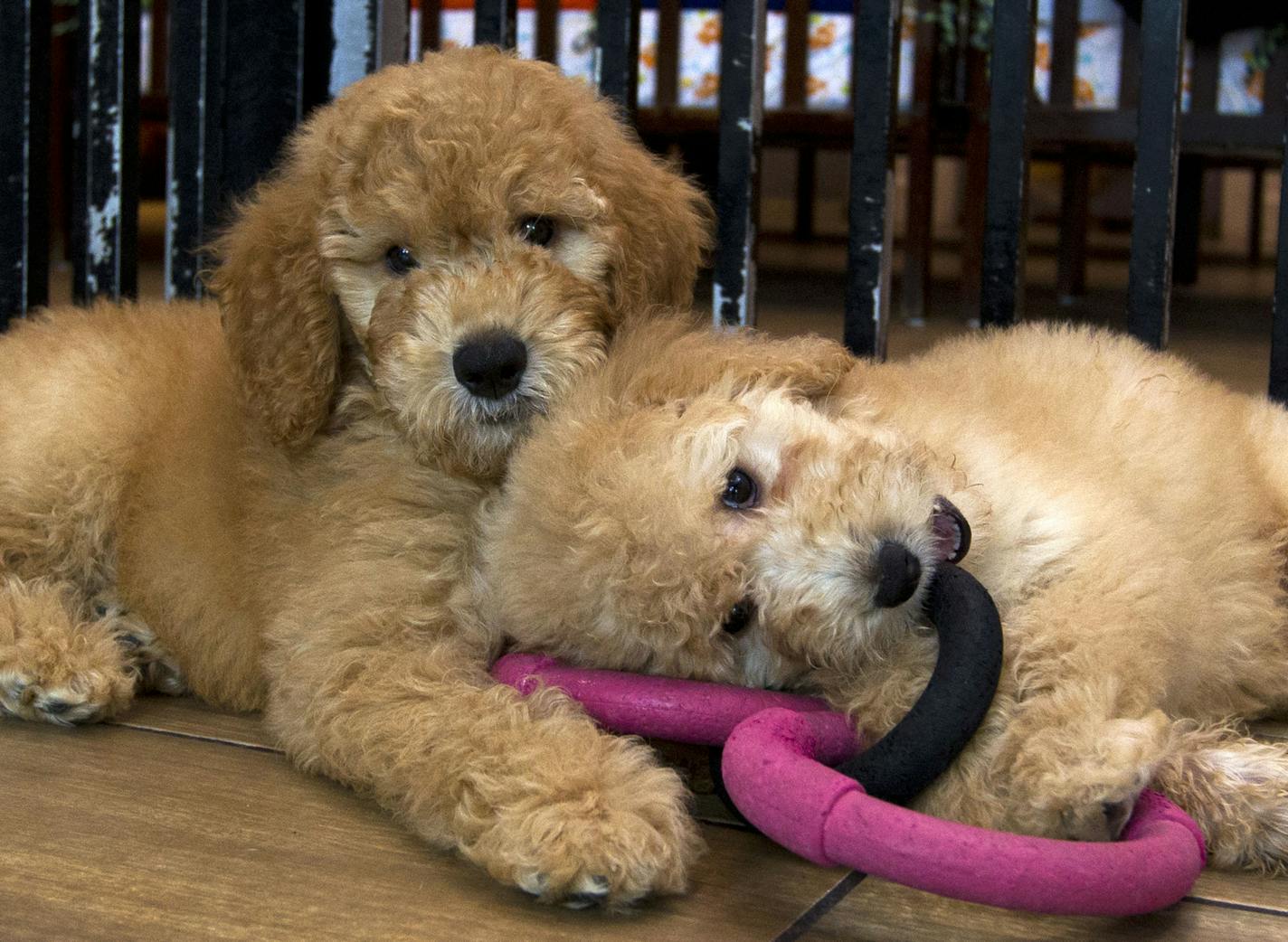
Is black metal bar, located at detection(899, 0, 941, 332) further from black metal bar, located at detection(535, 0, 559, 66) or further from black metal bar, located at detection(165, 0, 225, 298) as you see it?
black metal bar, located at detection(165, 0, 225, 298)

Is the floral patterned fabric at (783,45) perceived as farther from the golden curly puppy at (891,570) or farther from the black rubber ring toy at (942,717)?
the black rubber ring toy at (942,717)

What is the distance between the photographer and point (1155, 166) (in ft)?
8.87

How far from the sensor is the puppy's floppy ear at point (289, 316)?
6.77 ft

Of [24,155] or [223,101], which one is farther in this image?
[24,155]

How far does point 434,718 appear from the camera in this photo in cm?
170

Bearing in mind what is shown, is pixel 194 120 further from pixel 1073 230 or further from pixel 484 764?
pixel 1073 230

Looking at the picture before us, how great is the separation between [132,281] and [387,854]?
2.06 m

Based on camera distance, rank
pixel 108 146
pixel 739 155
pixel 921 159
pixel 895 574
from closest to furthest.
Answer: pixel 895 574
pixel 739 155
pixel 108 146
pixel 921 159

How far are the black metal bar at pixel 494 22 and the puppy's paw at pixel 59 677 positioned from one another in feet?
4.69

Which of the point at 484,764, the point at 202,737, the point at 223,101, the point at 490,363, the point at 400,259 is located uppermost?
the point at 223,101

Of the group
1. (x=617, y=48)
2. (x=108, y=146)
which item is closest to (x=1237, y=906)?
(x=617, y=48)

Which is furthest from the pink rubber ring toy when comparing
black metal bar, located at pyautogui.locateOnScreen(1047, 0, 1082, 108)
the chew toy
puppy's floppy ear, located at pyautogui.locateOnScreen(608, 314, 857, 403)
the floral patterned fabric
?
the floral patterned fabric

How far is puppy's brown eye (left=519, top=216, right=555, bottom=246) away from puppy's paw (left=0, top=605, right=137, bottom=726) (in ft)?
2.76

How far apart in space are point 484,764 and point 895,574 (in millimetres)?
487
